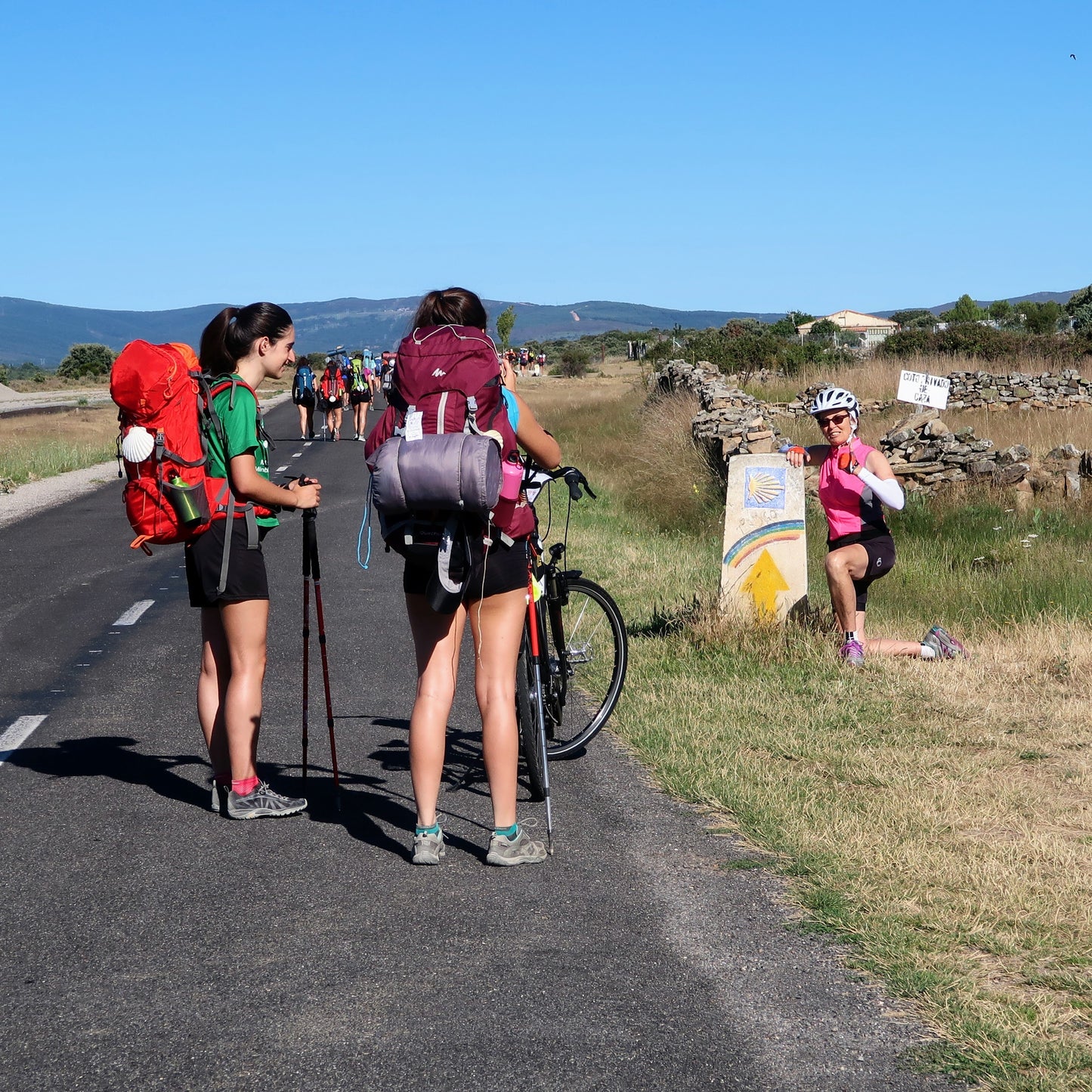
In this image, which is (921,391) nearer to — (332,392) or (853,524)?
(853,524)

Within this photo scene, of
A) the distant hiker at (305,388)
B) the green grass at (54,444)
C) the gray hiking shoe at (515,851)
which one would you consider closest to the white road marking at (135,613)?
the gray hiking shoe at (515,851)

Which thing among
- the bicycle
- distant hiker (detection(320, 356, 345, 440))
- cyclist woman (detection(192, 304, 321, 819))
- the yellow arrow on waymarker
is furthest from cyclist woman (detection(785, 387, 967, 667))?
distant hiker (detection(320, 356, 345, 440))

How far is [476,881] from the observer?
16.3 feet

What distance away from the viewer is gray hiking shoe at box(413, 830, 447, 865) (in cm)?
509

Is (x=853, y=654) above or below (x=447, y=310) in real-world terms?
below

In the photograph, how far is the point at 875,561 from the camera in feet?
27.1

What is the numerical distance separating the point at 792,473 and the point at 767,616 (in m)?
0.93

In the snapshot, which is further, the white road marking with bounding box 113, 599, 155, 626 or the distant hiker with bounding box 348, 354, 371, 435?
the distant hiker with bounding box 348, 354, 371, 435

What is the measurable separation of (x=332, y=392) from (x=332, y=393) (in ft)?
0.06

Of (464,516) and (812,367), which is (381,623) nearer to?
(464,516)

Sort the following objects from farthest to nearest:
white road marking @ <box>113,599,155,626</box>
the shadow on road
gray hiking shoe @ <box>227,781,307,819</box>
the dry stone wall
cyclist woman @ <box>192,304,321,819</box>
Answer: the dry stone wall → white road marking @ <box>113,599,155,626</box> → the shadow on road → gray hiking shoe @ <box>227,781,307,819</box> → cyclist woman @ <box>192,304,321,819</box>

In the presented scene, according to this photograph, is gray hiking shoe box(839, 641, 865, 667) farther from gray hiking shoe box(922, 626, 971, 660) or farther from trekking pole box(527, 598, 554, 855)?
trekking pole box(527, 598, 554, 855)

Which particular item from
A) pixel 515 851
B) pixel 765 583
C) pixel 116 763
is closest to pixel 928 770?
pixel 515 851

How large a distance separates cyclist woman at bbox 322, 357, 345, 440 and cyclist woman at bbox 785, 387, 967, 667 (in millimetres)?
23258
